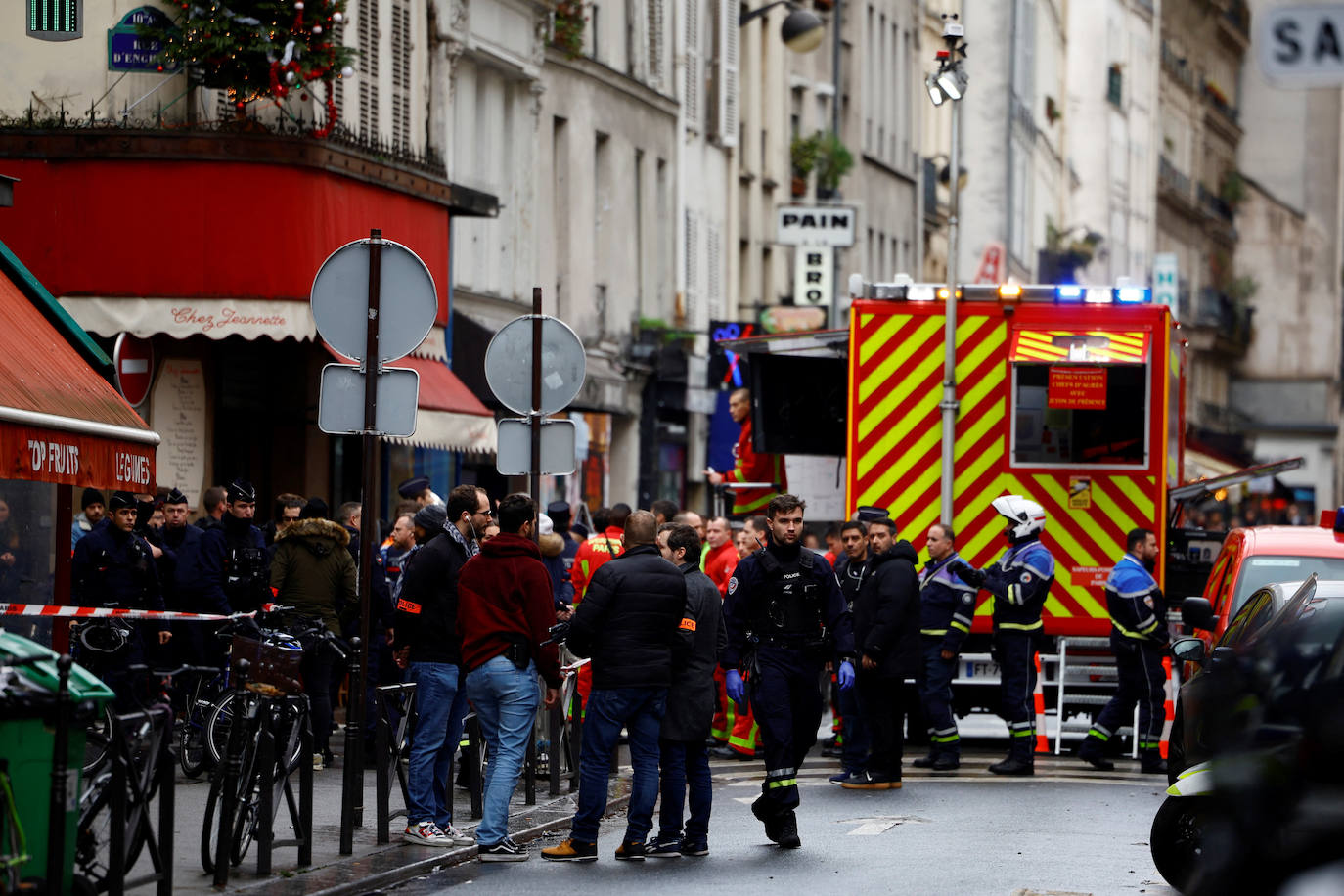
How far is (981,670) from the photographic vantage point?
61.6ft

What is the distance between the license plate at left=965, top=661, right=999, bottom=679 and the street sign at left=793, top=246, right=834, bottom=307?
63.0ft

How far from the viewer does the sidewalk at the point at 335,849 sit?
10.9 m

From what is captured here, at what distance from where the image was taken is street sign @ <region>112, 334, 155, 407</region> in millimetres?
19125

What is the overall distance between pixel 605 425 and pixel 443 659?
20.1 meters

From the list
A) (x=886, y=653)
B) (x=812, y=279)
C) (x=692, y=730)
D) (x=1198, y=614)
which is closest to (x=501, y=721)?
(x=692, y=730)

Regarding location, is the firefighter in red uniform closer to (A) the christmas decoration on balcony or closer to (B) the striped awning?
(B) the striped awning

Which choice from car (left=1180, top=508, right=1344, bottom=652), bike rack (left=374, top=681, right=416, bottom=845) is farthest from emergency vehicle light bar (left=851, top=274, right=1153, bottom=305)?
bike rack (left=374, top=681, right=416, bottom=845)

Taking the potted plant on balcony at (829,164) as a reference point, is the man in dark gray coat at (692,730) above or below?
below

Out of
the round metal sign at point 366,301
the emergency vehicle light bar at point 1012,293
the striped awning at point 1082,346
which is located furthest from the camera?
the emergency vehicle light bar at point 1012,293

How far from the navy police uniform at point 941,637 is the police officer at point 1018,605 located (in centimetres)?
13

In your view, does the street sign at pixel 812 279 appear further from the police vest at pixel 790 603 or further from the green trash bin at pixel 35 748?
the green trash bin at pixel 35 748

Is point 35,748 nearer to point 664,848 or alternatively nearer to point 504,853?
point 504,853

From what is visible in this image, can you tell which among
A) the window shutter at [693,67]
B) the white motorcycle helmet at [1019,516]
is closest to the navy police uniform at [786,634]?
the white motorcycle helmet at [1019,516]

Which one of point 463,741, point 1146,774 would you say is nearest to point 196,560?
point 463,741
